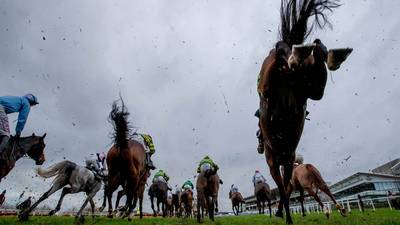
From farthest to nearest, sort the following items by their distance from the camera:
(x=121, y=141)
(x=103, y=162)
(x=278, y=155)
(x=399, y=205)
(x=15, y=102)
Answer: (x=399, y=205)
(x=103, y=162)
(x=121, y=141)
(x=15, y=102)
(x=278, y=155)

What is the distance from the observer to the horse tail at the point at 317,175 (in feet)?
41.3

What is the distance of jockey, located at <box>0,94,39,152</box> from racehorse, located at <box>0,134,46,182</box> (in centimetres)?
33

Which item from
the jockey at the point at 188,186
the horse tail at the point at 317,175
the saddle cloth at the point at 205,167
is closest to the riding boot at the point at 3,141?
the saddle cloth at the point at 205,167

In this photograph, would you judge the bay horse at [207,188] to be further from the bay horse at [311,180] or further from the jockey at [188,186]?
the jockey at [188,186]

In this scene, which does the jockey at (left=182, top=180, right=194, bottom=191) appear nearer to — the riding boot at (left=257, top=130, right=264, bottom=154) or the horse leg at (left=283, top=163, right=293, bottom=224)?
the riding boot at (left=257, top=130, right=264, bottom=154)

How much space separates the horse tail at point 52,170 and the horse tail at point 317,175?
9761 mm

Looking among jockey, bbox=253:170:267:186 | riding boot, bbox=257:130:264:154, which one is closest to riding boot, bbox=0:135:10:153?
riding boot, bbox=257:130:264:154

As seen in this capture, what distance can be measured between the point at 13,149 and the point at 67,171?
3117 mm

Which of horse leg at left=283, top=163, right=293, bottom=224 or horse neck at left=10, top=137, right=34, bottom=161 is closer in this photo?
horse leg at left=283, top=163, right=293, bottom=224

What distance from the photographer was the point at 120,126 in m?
9.43

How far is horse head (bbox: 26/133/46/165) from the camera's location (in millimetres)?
8945

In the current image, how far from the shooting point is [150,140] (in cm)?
1145

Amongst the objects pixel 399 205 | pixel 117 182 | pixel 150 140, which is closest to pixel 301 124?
pixel 117 182

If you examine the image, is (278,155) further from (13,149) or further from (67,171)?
(67,171)
